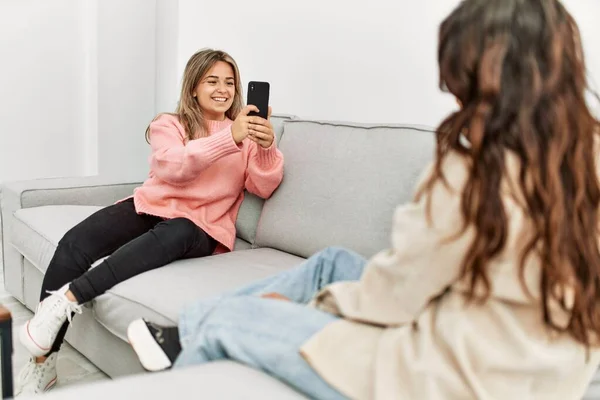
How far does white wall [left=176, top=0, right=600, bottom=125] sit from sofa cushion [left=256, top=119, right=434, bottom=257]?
0.35m

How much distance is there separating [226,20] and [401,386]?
2.52 metres

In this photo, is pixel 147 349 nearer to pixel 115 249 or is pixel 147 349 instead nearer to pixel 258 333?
pixel 258 333

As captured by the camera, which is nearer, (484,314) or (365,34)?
(484,314)

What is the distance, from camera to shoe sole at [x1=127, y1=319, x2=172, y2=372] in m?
1.33

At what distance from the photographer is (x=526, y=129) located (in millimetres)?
916

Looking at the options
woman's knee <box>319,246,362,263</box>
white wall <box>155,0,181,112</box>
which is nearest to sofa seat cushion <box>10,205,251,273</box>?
woman's knee <box>319,246,362,263</box>

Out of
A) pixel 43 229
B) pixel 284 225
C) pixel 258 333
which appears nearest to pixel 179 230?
pixel 284 225

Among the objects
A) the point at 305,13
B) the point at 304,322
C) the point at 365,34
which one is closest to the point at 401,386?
the point at 304,322

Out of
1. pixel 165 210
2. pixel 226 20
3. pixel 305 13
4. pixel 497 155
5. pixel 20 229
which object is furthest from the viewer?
pixel 226 20

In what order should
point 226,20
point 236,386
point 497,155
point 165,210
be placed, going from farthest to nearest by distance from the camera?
A: point 226,20
point 165,210
point 236,386
point 497,155

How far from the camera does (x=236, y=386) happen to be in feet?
3.46

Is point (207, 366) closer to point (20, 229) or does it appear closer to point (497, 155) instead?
point (497, 155)

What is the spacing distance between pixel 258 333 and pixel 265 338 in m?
0.02

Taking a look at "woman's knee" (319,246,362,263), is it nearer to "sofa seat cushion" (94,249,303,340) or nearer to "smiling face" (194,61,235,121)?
"sofa seat cushion" (94,249,303,340)
